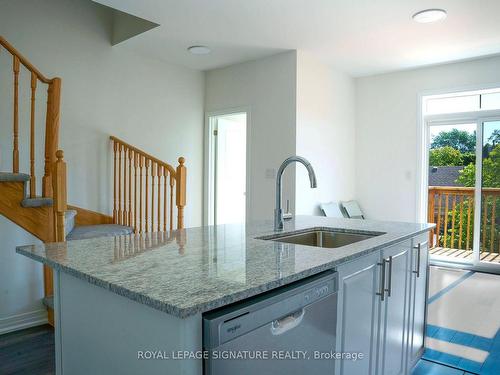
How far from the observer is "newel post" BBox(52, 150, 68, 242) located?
8.34 ft

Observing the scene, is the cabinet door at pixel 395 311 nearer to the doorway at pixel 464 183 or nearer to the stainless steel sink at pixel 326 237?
the stainless steel sink at pixel 326 237

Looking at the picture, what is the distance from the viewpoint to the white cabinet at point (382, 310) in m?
1.39

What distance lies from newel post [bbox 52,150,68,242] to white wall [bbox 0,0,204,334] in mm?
708

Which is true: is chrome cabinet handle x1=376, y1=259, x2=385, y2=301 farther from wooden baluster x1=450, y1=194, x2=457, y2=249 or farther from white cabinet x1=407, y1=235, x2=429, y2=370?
wooden baluster x1=450, y1=194, x2=457, y2=249

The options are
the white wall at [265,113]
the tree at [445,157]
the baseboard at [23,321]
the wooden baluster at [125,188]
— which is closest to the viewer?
the baseboard at [23,321]

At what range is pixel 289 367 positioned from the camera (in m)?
1.06

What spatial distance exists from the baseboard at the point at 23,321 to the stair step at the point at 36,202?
1064mm

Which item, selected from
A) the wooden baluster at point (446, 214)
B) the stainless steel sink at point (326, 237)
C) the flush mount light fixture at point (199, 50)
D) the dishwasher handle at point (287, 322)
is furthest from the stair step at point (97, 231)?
the wooden baluster at point (446, 214)

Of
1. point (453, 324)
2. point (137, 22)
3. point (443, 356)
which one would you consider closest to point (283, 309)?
point (443, 356)

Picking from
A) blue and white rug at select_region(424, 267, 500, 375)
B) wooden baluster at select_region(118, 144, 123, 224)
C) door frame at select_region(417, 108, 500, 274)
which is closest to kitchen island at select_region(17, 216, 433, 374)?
blue and white rug at select_region(424, 267, 500, 375)

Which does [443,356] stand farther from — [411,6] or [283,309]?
[411,6]

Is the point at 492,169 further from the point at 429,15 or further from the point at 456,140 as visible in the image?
the point at 429,15

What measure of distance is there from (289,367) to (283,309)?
18 centimetres

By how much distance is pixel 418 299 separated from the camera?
6.95 ft
